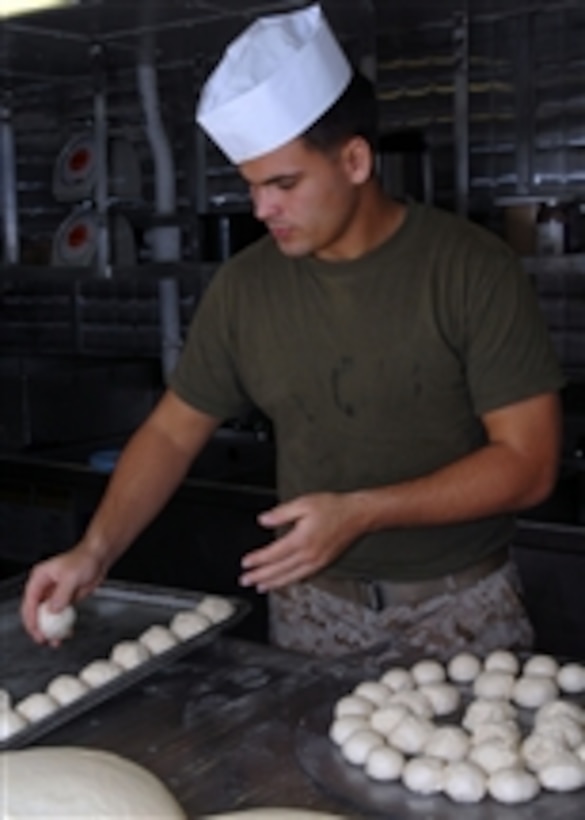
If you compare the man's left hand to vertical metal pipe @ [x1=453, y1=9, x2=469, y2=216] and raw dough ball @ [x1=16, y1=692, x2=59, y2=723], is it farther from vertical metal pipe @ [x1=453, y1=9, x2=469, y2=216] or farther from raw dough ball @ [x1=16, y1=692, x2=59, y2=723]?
vertical metal pipe @ [x1=453, y1=9, x2=469, y2=216]

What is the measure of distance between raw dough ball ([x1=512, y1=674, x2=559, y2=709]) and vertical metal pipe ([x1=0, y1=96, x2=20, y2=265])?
3361 millimetres

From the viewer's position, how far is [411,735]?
1427 mm

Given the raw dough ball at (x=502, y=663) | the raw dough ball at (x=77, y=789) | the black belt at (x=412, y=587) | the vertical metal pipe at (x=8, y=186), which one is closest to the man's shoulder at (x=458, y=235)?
the black belt at (x=412, y=587)

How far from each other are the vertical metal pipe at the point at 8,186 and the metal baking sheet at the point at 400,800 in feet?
11.3

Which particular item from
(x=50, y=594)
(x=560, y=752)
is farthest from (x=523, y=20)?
(x=560, y=752)

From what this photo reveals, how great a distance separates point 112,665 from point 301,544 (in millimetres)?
344

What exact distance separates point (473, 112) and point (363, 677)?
255 centimetres

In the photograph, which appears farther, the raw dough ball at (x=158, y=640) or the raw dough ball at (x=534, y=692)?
the raw dough ball at (x=158, y=640)

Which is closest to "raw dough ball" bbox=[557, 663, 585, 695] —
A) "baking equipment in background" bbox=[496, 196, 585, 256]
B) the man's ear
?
the man's ear

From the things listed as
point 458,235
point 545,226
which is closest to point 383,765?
point 458,235

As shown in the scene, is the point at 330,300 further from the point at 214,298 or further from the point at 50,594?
the point at 50,594

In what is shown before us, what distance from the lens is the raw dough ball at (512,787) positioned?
4.19ft

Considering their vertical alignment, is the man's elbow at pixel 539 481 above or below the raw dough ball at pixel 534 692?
above

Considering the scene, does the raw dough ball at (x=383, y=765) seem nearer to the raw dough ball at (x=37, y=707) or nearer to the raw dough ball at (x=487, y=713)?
the raw dough ball at (x=487, y=713)
